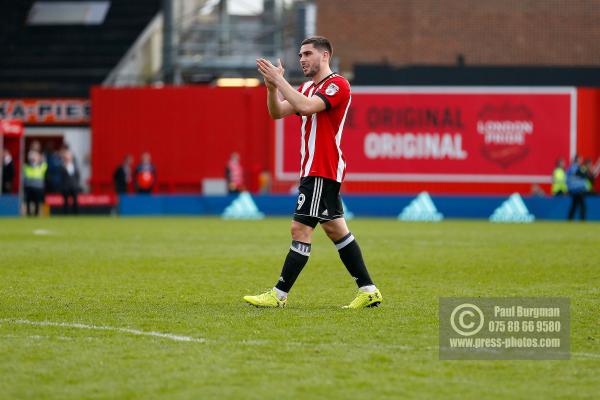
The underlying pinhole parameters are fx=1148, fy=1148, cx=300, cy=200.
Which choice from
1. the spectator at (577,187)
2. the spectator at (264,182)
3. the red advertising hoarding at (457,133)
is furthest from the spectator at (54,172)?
the spectator at (577,187)

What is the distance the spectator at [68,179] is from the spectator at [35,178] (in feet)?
1.99

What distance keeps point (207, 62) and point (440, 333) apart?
3271 centimetres

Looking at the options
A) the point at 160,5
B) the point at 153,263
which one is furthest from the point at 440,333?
the point at 160,5

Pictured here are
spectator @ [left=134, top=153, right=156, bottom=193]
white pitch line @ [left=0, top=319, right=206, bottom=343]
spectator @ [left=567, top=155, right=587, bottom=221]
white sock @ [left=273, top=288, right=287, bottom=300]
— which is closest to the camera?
white pitch line @ [left=0, top=319, right=206, bottom=343]

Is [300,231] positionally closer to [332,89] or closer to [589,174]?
[332,89]

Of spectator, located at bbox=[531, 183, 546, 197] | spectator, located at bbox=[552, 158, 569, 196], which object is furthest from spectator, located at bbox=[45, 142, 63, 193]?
spectator, located at bbox=[531, 183, 546, 197]

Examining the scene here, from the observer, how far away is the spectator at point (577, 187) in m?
31.7

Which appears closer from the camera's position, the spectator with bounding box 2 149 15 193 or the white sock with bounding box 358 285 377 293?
the white sock with bounding box 358 285 377 293

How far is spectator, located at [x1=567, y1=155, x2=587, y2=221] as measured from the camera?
104ft

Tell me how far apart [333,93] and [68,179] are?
82.4 ft

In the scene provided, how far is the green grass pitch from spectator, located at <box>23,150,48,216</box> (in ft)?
48.9

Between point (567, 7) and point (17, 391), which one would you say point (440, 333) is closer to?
point (17, 391)

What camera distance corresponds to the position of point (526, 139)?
3797 cm

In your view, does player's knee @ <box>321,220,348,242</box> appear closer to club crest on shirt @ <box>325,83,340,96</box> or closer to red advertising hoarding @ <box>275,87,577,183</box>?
club crest on shirt @ <box>325,83,340,96</box>
